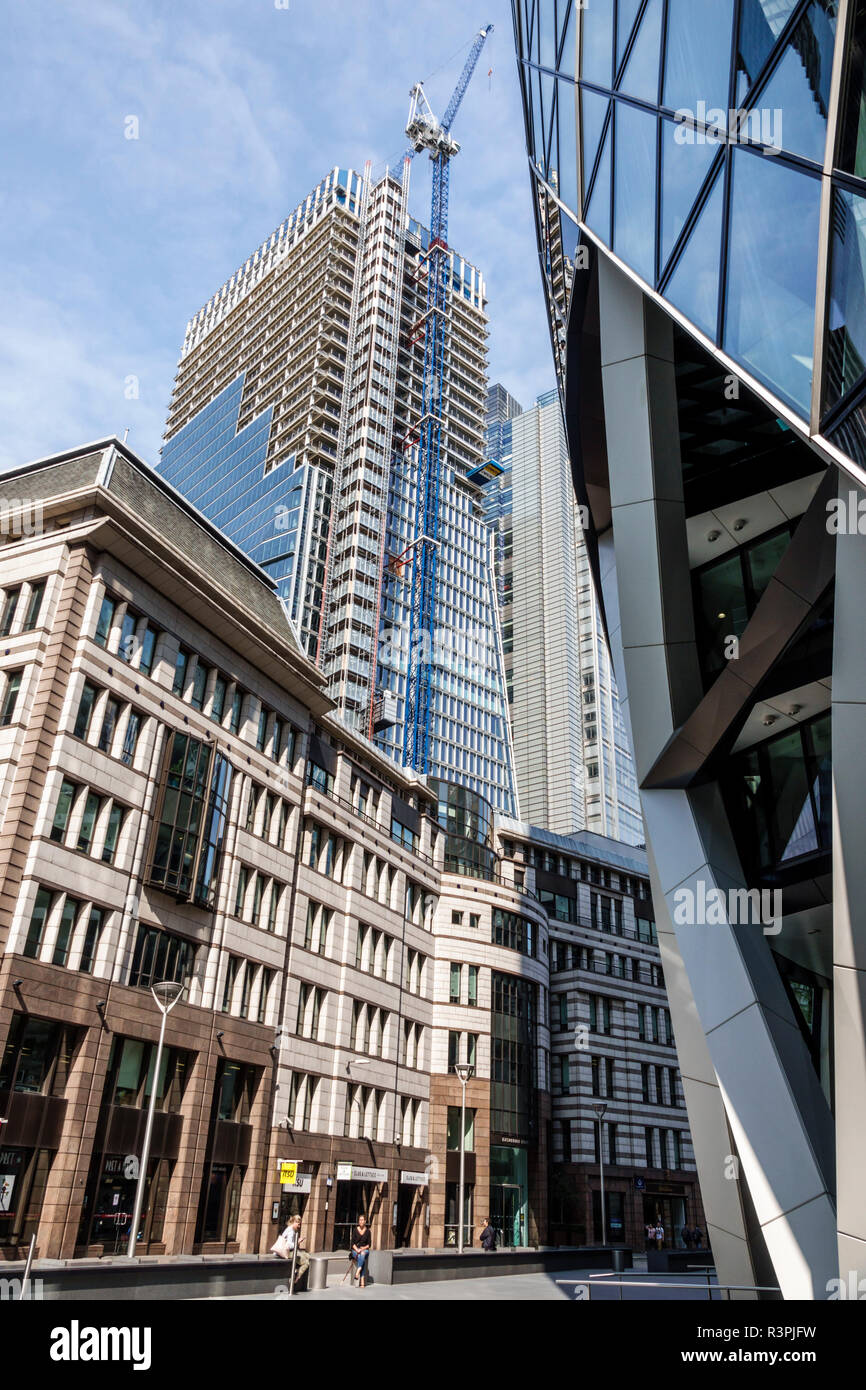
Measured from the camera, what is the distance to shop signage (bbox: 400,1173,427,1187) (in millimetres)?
47938

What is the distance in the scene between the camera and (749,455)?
1780 centimetres

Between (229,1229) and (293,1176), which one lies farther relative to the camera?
(229,1229)

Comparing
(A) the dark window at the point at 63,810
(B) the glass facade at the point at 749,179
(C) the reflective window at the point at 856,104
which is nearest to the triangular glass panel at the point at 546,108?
(B) the glass facade at the point at 749,179

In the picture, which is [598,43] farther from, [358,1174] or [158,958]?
[358,1174]

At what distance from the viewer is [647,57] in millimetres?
11477

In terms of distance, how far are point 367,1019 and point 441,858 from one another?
14087 millimetres

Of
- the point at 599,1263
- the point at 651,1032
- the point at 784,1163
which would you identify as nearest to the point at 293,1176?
the point at 784,1163

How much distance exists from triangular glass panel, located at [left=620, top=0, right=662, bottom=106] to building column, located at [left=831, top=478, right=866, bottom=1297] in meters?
5.72

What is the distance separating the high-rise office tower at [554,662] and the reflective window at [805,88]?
117742mm

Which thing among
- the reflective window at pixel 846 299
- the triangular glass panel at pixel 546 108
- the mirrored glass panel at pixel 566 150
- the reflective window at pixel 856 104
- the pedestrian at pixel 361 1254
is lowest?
the pedestrian at pixel 361 1254

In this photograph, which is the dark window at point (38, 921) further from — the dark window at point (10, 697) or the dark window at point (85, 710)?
the dark window at point (10, 697)

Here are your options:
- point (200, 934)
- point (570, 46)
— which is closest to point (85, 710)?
point (200, 934)

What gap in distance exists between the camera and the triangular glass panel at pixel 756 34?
307 inches
